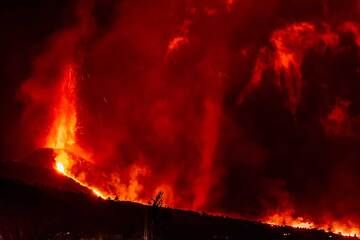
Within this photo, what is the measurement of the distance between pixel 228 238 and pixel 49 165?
→ 18.9 meters

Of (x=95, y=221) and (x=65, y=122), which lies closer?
(x=95, y=221)

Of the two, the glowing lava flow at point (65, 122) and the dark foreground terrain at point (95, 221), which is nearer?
the dark foreground terrain at point (95, 221)

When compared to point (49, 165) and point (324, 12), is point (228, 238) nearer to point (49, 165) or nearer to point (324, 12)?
point (49, 165)

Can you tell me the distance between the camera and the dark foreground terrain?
29500mm

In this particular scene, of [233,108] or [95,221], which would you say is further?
[233,108]

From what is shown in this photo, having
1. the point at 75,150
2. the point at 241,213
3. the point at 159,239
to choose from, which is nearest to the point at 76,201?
the point at 159,239

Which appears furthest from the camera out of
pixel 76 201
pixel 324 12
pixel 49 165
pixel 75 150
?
pixel 324 12

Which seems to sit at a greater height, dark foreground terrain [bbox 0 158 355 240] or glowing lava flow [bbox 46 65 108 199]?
glowing lava flow [bbox 46 65 108 199]

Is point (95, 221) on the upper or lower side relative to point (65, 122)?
lower

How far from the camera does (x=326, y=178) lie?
212ft

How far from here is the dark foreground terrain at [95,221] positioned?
29.5 meters

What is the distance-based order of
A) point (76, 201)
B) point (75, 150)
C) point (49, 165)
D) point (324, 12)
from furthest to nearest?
point (324, 12), point (75, 150), point (49, 165), point (76, 201)

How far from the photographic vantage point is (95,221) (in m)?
32.4

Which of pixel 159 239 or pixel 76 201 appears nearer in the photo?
pixel 159 239
